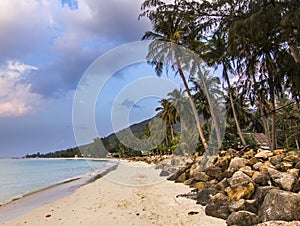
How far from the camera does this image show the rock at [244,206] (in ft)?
17.9

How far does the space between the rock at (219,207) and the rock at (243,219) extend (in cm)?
53

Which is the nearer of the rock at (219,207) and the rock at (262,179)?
the rock at (219,207)

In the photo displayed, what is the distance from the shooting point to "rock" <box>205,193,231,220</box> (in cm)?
566

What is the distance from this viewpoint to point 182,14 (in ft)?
27.6

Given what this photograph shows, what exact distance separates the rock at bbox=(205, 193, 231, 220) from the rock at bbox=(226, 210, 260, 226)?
535 mm

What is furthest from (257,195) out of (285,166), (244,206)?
(285,166)

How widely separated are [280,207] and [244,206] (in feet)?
2.60

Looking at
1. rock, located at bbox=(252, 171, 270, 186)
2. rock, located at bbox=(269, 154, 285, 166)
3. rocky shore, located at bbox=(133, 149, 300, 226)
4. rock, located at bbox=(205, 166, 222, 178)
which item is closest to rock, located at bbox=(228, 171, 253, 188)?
rocky shore, located at bbox=(133, 149, 300, 226)

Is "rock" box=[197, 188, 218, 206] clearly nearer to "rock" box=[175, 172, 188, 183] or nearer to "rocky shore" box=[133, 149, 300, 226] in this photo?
"rocky shore" box=[133, 149, 300, 226]

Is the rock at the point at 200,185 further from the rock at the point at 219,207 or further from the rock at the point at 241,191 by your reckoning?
the rock at the point at 219,207

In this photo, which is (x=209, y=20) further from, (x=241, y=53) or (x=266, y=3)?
(x=266, y=3)

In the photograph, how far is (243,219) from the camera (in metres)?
4.96

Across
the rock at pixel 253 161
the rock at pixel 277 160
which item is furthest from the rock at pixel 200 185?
the rock at pixel 277 160

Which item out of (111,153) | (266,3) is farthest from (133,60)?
(111,153)
